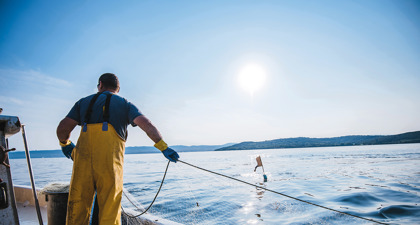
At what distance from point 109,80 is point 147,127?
36.2 inches

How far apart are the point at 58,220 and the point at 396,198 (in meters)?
11.6

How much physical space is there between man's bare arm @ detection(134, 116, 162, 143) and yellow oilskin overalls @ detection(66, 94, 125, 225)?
1.21ft

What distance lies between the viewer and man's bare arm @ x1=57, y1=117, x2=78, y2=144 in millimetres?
2633

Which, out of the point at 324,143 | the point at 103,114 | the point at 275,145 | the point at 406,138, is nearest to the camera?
the point at 103,114

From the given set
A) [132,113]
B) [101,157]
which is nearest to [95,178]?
[101,157]

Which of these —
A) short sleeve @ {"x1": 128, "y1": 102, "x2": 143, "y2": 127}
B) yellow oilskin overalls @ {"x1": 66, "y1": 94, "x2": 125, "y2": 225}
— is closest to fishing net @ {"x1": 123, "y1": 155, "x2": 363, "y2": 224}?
yellow oilskin overalls @ {"x1": 66, "y1": 94, "x2": 125, "y2": 225}

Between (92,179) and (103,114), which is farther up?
(103,114)

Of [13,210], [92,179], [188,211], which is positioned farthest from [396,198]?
[13,210]

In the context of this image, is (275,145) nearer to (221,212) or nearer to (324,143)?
(324,143)

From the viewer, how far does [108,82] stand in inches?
111

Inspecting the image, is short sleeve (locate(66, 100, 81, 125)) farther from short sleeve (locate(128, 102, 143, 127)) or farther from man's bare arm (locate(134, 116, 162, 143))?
man's bare arm (locate(134, 116, 162, 143))

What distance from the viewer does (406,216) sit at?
6277mm

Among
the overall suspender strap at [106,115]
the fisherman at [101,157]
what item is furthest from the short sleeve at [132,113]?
the overall suspender strap at [106,115]

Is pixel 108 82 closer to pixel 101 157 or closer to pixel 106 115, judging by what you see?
pixel 106 115
